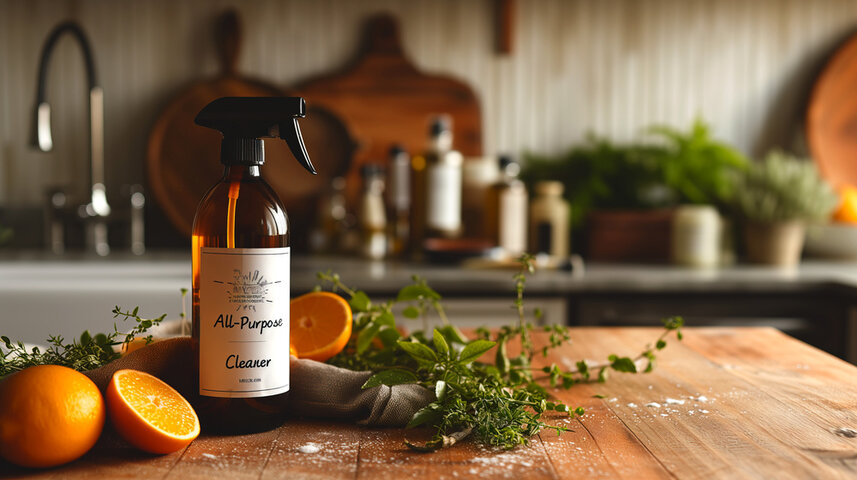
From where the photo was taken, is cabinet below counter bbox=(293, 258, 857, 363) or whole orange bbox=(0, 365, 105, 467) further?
cabinet below counter bbox=(293, 258, 857, 363)

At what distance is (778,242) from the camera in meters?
2.11

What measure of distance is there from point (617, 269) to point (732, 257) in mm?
462

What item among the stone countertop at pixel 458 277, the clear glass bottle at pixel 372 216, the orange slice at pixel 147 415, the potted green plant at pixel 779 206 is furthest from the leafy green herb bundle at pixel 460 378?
the potted green plant at pixel 779 206

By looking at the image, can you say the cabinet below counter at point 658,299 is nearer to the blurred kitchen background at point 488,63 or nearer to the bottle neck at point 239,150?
the blurred kitchen background at point 488,63

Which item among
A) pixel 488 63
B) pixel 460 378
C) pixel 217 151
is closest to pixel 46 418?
pixel 460 378

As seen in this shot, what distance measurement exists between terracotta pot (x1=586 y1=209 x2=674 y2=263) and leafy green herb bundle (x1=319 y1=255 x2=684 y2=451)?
1.44 m

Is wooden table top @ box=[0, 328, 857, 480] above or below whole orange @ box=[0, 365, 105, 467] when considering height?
below

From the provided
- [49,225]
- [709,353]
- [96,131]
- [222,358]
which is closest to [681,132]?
[709,353]

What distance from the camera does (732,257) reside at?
7.41ft

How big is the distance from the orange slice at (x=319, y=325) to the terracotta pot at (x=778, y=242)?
1694 mm

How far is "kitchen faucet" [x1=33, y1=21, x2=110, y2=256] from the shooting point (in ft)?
6.39

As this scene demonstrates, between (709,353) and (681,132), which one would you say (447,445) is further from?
(681,132)

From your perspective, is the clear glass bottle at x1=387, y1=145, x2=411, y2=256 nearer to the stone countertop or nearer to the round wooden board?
the stone countertop

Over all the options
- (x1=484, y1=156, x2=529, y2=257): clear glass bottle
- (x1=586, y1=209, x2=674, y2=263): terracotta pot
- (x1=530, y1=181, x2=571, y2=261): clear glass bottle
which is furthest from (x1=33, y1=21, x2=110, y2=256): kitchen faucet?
(x1=586, y1=209, x2=674, y2=263): terracotta pot
